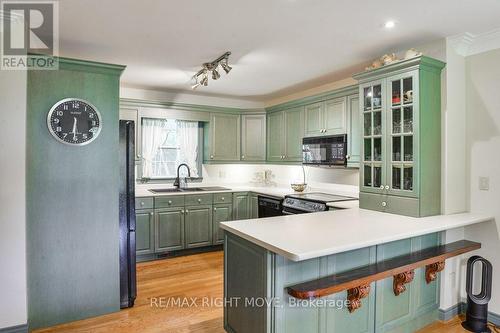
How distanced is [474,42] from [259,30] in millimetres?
1851

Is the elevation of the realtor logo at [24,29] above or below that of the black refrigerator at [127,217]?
above

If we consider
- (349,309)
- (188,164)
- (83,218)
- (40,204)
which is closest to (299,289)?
(349,309)

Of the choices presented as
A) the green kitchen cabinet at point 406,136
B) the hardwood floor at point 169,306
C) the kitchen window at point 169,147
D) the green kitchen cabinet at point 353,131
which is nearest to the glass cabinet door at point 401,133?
the green kitchen cabinet at point 406,136

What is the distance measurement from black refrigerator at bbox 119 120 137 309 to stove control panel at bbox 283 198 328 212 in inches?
74.2

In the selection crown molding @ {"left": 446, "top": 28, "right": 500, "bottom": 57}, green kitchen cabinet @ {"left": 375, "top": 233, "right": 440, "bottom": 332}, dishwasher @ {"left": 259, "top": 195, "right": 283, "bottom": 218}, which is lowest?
green kitchen cabinet @ {"left": 375, "top": 233, "right": 440, "bottom": 332}

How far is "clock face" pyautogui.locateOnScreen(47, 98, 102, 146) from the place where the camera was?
2.49 m

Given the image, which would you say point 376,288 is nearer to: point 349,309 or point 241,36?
point 349,309

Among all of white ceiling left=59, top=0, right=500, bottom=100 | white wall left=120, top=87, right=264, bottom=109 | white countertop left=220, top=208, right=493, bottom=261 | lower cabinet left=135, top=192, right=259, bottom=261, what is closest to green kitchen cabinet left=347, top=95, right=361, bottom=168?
white ceiling left=59, top=0, right=500, bottom=100

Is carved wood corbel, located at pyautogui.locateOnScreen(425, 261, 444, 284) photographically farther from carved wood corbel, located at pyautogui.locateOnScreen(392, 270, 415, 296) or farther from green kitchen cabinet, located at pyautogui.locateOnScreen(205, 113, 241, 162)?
green kitchen cabinet, located at pyautogui.locateOnScreen(205, 113, 241, 162)

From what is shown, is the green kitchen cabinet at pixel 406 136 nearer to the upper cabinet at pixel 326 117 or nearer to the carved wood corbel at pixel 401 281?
the carved wood corbel at pixel 401 281

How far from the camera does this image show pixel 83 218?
103 inches

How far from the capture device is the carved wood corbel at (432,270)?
97.4 inches

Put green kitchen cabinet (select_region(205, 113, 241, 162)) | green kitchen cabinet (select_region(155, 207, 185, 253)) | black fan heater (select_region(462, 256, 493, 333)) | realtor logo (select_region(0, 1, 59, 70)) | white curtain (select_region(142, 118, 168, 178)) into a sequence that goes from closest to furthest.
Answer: realtor logo (select_region(0, 1, 59, 70)) < black fan heater (select_region(462, 256, 493, 333)) < green kitchen cabinet (select_region(155, 207, 185, 253)) < white curtain (select_region(142, 118, 168, 178)) < green kitchen cabinet (select_region(205, 113, 241, 162))

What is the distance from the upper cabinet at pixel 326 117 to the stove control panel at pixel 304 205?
3.08 feet
